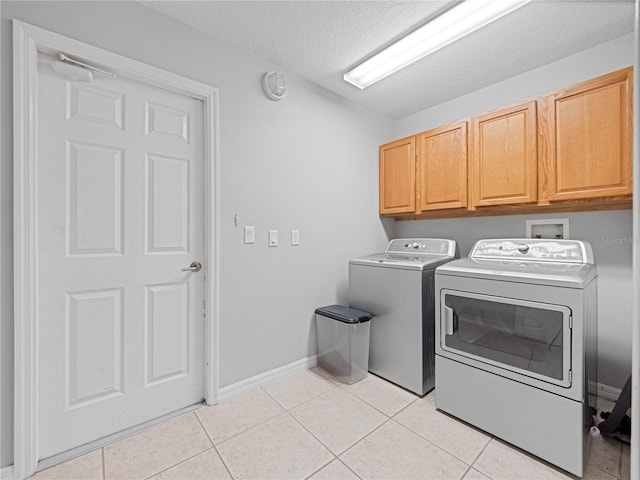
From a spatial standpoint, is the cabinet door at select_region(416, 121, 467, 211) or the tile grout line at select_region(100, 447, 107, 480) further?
the cabinet door at select_region(416, 121, 467, 211)

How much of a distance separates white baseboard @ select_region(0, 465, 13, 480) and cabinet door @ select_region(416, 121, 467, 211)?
2.94 metres

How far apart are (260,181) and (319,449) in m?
1.69

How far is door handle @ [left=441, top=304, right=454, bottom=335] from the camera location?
1.75 m

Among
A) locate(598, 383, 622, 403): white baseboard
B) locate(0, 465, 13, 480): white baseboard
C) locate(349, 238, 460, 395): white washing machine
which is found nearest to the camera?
locate(0, 465, 13, 480): white baseboard

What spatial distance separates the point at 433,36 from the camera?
1735mm

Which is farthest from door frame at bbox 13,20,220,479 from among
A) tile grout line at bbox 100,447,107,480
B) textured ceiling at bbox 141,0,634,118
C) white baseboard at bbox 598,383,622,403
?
white baseboard at bbox 598,383,622,403

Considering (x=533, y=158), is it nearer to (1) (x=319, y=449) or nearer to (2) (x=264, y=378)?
(1) (x=319, y=449)

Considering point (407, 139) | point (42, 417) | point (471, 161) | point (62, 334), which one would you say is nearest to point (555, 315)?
point (471, 161)

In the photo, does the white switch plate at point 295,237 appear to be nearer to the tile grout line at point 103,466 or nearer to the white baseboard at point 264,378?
the white baseboard at point 264,378

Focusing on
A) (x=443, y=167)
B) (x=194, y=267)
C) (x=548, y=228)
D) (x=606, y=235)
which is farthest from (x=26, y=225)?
(x=606, y=235)

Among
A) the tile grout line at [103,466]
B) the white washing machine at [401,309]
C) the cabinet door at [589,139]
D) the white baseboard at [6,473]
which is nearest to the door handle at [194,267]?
the tile grout line at [103,466]

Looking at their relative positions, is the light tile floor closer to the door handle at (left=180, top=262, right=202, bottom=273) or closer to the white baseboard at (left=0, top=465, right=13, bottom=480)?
the white baseboard at (left=0, top=465, right=13, bottom=480)

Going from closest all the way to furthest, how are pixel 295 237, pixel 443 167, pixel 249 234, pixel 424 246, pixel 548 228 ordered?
pixel 249 234, pixel 548 228, pixel 295 237, pixel 443 167, pixel 424 246

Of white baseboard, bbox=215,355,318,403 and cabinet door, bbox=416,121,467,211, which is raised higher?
cabinet door, bbox=416,121,467,211
